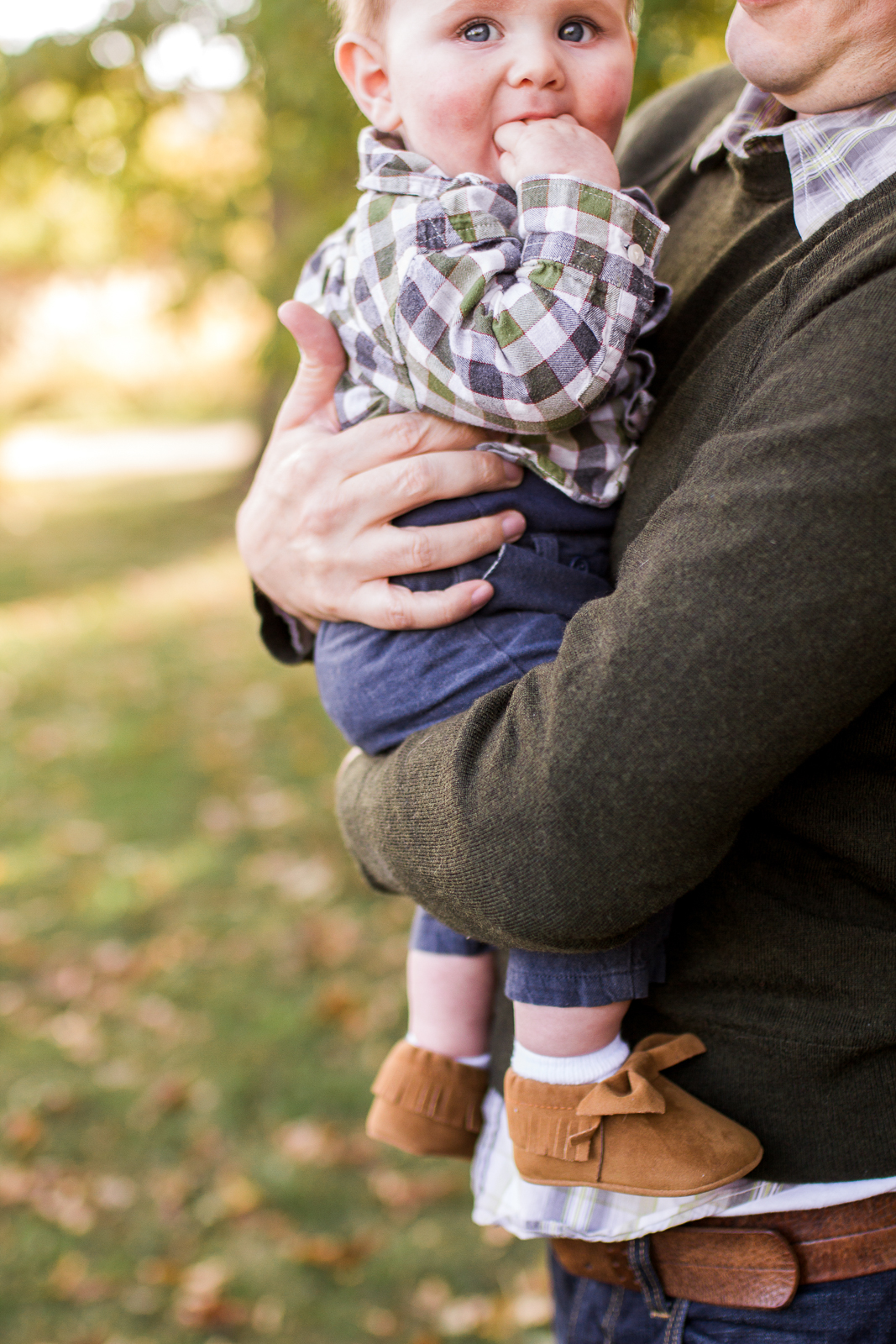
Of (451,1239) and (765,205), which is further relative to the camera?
(451,1239)

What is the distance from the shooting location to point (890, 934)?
4.09 ft

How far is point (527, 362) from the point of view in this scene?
1.37 meters

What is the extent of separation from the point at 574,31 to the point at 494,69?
0.51 feet

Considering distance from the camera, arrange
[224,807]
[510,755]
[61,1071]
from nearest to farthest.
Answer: [510,755] < [61,1071] < [224,807]

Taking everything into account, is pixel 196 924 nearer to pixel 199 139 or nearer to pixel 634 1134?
pixel 634 1134

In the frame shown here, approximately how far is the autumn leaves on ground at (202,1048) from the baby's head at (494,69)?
10.1 ft

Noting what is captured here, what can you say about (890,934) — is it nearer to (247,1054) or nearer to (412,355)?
(412,355)

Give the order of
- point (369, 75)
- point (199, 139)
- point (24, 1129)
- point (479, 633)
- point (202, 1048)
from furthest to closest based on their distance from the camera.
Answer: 1. point (199, 139)
2. point (202, 1048)
3. point (24, 1129)
4. point (369, 75)
5. point (479, 633)

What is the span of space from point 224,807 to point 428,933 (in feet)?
14.2

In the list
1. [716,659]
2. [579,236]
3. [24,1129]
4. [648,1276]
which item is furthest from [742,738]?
[24,1129]

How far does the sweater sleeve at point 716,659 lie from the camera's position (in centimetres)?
97

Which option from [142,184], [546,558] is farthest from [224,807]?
[142,184]

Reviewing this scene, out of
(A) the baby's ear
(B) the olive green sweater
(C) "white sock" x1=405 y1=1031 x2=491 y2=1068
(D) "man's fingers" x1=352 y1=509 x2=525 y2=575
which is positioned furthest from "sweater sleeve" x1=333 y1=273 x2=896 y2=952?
(A) the baby's ear

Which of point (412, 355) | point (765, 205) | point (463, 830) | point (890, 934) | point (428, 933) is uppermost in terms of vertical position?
point (765, 205)
